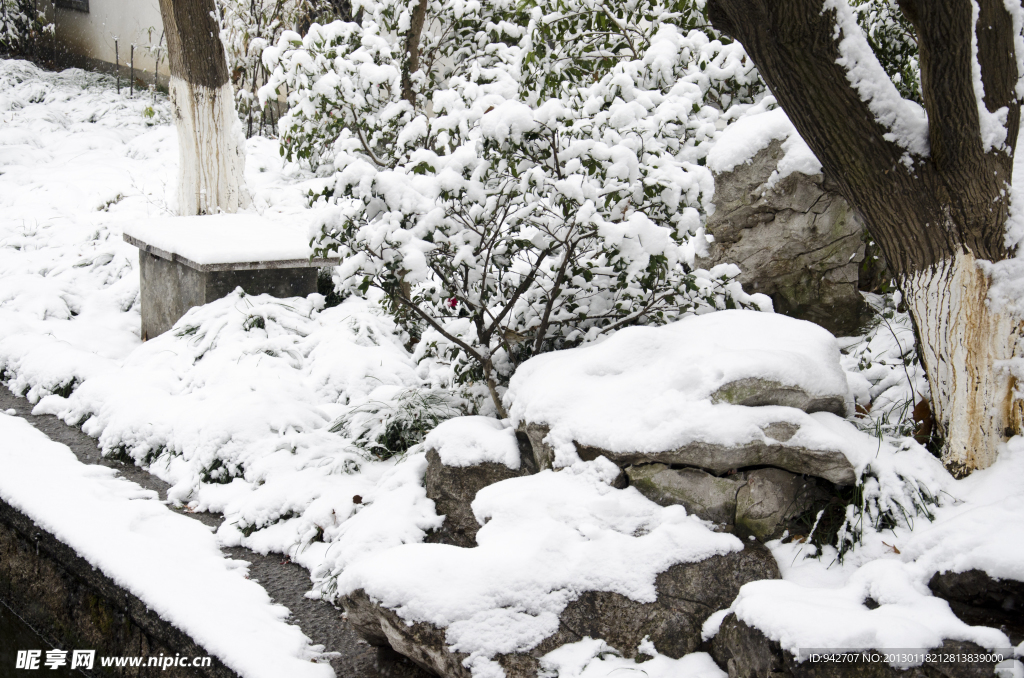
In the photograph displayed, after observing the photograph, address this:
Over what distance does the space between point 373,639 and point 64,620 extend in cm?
154

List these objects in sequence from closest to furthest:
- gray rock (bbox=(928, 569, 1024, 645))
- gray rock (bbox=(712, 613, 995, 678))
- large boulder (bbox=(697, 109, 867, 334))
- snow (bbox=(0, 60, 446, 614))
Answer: gray rock (bbox=(712, 613, 995, 678))
gray rock (bbox=(928, 569, 1024, 645))
snow (bbox=(0, 60, 446, 614))
large boulder (bbox=(697, 109, 867, 334))

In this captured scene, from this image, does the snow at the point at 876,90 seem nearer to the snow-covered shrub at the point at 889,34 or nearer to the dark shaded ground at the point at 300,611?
the dark shaded ground at the point at 300,611

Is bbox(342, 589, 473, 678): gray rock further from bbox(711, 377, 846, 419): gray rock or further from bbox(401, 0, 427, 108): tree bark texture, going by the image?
bbox(401, 0, 427, 108): tree bark texture

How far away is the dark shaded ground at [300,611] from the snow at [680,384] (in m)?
0.94

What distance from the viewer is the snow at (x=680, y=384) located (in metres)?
2.74

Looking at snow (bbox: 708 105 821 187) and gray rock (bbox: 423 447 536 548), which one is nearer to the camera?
gray rock (bbox: 423 447 536 548)

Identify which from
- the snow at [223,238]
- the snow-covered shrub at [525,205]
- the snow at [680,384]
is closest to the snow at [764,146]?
the snow-covered shrub at [525,205]

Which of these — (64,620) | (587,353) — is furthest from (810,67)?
(64,620)

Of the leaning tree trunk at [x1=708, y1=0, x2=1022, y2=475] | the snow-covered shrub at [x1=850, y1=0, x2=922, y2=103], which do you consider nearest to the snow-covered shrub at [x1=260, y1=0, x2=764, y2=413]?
the leaning tree trunk at [x1=708, y1=0, x2=1022, y2=475]

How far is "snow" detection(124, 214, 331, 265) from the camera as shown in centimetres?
516

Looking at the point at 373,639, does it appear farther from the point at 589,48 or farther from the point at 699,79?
the point at 589,48

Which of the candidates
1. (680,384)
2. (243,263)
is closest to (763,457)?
(680,384)

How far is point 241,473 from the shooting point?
13.2ft

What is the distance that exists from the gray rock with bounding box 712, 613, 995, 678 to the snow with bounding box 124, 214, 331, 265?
11.3 feet
